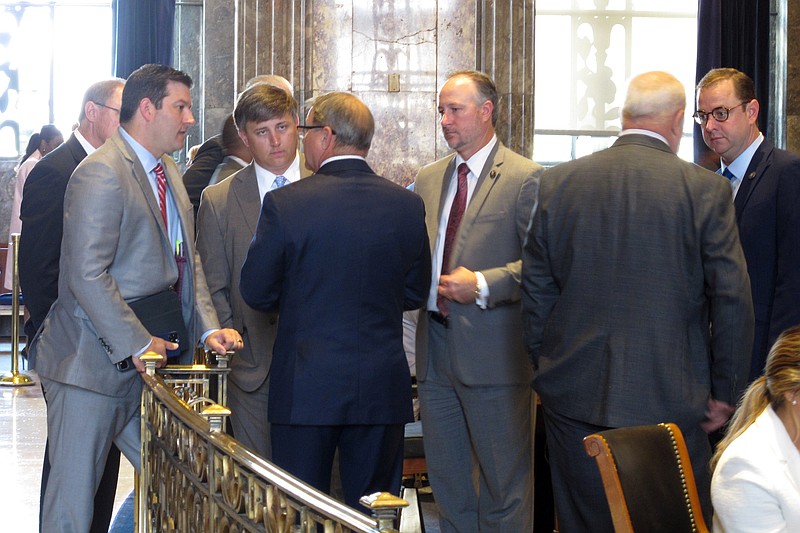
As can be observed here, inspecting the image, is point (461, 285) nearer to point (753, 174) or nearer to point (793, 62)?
point (753, 174)

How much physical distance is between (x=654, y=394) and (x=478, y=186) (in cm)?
112

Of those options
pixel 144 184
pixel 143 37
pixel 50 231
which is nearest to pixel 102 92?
pixel 50 231

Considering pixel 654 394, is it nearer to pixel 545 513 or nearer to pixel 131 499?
pixel 545 513

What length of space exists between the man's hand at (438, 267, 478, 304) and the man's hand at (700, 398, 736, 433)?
0.90 m

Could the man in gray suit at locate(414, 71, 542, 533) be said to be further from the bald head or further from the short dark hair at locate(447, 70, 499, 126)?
the bald head

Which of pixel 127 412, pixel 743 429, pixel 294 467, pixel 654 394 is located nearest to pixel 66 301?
pixel 127 412

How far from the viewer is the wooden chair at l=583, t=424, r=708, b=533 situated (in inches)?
97.5

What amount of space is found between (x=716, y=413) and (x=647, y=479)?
28.7 inches

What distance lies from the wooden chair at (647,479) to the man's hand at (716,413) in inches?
21.0

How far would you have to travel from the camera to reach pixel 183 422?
2365 mm

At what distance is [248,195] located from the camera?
13.0ft

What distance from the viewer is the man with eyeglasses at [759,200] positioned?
3.82 metres

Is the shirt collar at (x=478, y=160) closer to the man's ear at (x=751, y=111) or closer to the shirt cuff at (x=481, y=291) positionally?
the shirt cuff at (x=481, y=291)

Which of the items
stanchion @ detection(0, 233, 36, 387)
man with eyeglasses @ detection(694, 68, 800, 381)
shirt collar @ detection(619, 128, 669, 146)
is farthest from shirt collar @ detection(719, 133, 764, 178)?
stanchion @ detection(0, 233, 36, 387)
